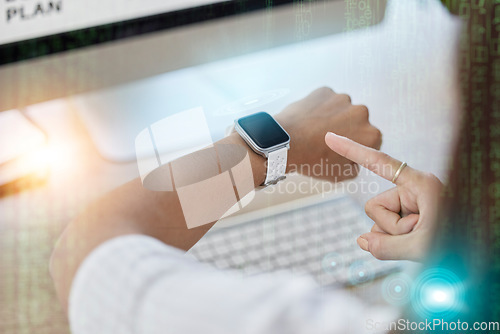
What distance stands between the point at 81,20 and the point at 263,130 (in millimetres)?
223

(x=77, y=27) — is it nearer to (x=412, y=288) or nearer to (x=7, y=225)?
(x=7, y=225)

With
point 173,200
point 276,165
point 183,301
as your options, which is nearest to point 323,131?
point 276,165

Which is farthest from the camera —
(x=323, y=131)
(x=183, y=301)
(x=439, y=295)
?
(x=323, y=131)

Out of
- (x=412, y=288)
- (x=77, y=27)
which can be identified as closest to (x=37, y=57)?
(x=77, y=27)

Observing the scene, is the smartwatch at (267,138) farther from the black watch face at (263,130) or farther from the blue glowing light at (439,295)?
the blue glowing light at (439,295)

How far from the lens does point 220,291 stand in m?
0.19

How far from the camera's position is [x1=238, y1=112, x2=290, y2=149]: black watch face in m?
0.39

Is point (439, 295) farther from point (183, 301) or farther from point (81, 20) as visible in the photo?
point (81, 20)

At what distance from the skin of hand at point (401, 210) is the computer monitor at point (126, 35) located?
0.62 ft

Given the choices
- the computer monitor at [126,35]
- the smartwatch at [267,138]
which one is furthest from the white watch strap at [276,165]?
the computer monitor at [126,35]

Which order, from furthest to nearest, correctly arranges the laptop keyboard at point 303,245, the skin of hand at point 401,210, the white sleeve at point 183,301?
the laptop keyboard at point 303,245
the skin of hand at point 401,210
the white sleeve at point 183,301

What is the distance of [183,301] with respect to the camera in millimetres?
192

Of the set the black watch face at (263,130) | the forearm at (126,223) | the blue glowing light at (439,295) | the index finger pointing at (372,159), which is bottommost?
the blue glowing light at (439,295)

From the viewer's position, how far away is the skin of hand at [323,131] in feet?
1.44
